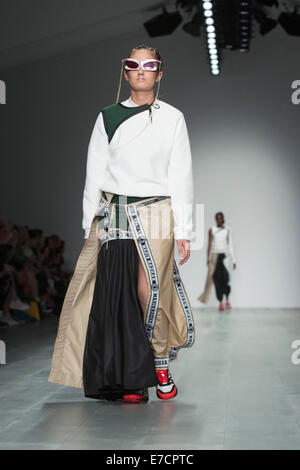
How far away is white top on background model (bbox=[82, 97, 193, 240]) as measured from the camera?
277 cm

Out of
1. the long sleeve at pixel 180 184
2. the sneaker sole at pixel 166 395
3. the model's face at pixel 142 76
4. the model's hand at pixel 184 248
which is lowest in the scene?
the sneaker sole at pixel 166 395

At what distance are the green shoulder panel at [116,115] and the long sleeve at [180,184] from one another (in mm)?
179

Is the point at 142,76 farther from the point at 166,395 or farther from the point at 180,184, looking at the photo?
the point at 166,395

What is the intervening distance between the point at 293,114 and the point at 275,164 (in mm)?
739

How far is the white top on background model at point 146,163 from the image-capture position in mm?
2771

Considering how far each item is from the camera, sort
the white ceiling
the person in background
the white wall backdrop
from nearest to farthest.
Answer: the white ceiling
the person in background
the white wall backdrop

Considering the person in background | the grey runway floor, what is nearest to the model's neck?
the grey runway floor

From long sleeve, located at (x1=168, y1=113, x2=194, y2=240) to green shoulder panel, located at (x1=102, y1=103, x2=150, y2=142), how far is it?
0.18 metres

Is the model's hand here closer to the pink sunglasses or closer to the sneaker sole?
the sneaker sole

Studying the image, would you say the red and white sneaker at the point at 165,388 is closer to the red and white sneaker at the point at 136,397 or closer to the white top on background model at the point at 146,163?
the red and white sneaker at the point at 136,397

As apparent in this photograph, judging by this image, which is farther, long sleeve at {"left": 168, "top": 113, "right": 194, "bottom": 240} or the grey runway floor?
long sleeve at {"left": 168, "top": 113, "right": 194, "bottom": 240}

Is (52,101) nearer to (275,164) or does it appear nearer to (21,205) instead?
(21,205)

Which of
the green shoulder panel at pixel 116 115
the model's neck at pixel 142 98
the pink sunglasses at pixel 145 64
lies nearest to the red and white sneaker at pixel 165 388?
the green shoulder panel at pixel 116 115

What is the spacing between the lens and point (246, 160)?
9688 mm
